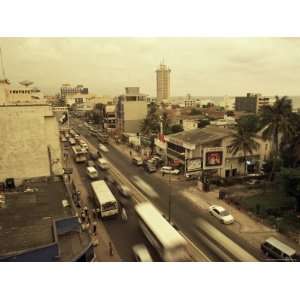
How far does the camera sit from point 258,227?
40.3ft

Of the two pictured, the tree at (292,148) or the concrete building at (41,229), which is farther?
the tree at (292,148)

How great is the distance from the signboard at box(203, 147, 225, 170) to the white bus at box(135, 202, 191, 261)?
8173 mm

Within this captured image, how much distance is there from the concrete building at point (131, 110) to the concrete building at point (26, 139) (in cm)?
2123

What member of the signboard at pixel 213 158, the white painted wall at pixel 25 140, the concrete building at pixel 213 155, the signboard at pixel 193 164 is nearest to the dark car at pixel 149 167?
the concrete building at pixel 213 155

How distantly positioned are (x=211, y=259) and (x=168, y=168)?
11.7 metres

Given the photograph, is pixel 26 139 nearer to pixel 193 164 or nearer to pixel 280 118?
pixel 193 164

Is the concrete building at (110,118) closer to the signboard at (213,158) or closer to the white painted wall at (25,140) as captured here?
the white painted wall at (25,140)

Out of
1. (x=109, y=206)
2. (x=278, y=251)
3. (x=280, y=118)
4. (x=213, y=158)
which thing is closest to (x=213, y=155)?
(x=213, y=158)

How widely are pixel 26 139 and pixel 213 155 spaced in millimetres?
12487

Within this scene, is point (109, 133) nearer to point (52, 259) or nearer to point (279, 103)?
point (279, 103)

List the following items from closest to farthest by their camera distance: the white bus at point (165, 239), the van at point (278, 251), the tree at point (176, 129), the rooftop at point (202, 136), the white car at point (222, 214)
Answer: the white bus at point (165, 239) → the van at point (278, 251) → the white car at point (222, 214) → the rooftop at point (202, 136) → the tree at point (176, 129)

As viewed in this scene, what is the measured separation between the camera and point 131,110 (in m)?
38.1

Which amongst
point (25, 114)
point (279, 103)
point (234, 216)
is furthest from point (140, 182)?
point (279, 103)

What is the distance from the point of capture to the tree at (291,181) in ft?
38.7
